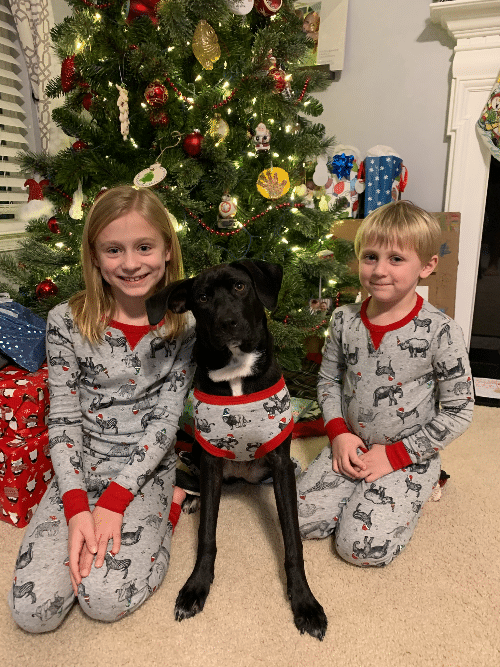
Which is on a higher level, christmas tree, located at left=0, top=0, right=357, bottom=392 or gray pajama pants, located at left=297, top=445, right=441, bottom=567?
christmas tree, located at left=0, top=0, right=357, bottom=392

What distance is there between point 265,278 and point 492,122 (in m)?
2.18

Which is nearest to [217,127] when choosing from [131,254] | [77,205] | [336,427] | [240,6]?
[240,6]

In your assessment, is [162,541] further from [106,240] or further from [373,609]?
[106,240]

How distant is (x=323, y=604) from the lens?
3.98 ft

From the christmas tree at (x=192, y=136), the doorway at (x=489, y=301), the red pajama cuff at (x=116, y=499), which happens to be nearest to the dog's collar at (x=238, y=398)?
the red pajama cuff at (x=116, y=499)

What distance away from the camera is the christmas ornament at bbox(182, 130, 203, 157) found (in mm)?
1852

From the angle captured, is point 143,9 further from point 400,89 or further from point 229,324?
point 400,89

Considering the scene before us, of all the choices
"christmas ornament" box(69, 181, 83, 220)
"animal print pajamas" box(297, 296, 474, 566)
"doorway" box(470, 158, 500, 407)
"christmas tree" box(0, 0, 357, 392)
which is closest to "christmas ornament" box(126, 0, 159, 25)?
"christmas tree" box(0, 0, 357, 392)

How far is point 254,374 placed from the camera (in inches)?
48.7

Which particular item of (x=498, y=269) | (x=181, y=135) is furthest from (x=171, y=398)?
(x=498, y=269)

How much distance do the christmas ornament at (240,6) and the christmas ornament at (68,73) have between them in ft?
2.16

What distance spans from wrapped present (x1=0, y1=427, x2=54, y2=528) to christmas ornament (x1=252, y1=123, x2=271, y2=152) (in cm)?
141

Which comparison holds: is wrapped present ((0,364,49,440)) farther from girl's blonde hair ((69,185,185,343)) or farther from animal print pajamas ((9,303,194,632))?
girl's blonde hair ((69,185,185,343))

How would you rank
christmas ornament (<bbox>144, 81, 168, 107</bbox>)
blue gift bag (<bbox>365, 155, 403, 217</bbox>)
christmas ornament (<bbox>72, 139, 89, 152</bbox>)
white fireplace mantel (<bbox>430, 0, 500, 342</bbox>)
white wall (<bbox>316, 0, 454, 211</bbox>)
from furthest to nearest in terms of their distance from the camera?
white wall (<bbox>316, 0, 454, 211</bbox>)
blue gift bag (<bbox>365, 155, 403, 217</bbox>)
white fireplace mantel (<bbox>430, 0, 500, 342</bbox>)
christmas ornament (<bbox>72, 139, 89, 152</bbox>)
christmas ornament (<bbox>144, 81, 168, 107</bbox>)
